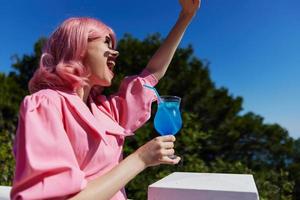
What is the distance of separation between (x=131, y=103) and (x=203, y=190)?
446 millimetres

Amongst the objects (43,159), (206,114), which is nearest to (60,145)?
(43,159)

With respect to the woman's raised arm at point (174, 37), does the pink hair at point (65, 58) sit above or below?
below

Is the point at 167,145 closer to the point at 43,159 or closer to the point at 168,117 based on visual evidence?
the point at 168,117

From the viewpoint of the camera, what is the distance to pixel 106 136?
1180 mm

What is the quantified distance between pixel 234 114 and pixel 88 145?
10.6m

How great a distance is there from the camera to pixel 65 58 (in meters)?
1.17

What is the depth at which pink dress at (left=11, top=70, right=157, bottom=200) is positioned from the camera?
915 mm

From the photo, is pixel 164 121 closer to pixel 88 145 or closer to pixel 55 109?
pixel 88 145

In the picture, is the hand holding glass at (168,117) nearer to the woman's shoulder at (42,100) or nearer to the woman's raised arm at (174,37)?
the woman's raised arm at (174,37)

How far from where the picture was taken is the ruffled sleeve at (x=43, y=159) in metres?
0.91

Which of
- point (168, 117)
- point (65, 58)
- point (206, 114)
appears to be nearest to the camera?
point (65, 58)

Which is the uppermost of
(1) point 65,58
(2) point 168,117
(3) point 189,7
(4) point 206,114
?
(4) point 206,114

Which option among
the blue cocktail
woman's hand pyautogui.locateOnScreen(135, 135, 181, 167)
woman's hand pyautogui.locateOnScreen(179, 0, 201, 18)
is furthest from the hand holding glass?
woman's hand pyautogui.locateOnScreen(179, 0, 201, 18)

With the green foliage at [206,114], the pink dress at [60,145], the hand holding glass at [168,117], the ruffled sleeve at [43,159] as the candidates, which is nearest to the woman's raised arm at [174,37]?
the hand holding glass at [168,117]
